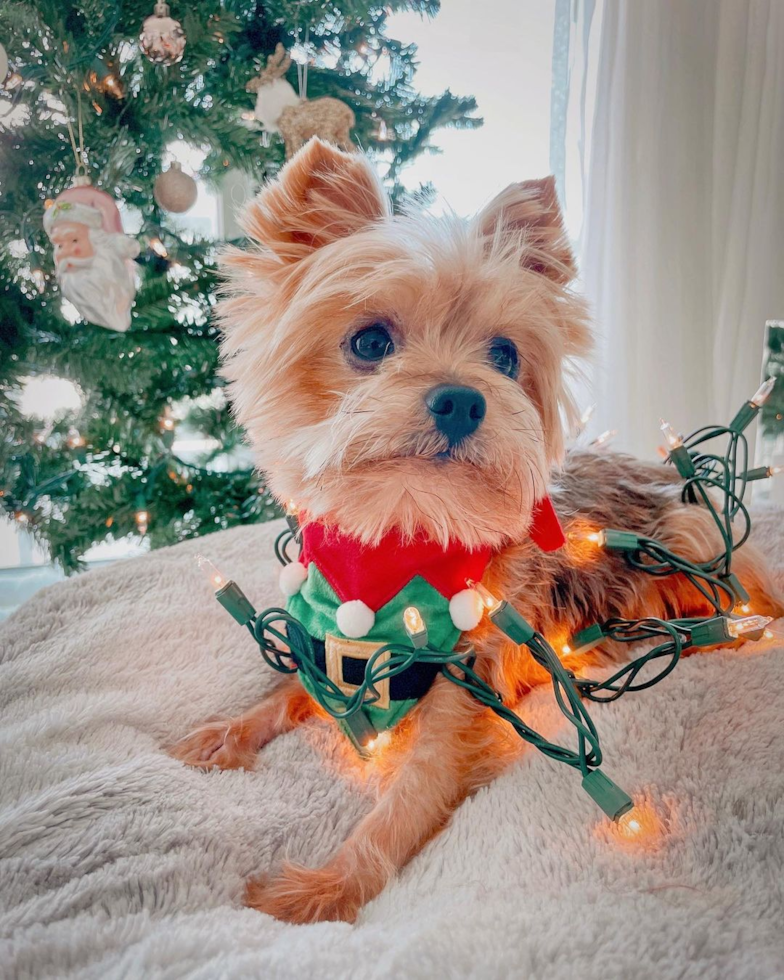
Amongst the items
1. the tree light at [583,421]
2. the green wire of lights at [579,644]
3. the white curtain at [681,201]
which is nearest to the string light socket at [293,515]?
the green wire of lights at [579,644]

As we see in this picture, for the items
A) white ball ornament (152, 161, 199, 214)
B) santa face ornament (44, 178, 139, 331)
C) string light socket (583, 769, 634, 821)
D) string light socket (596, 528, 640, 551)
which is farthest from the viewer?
white ball ornament (152, 161, 199, 214)

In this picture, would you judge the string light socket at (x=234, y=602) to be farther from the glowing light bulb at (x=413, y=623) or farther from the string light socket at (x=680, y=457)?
the string light socket at (x=680, y=457)

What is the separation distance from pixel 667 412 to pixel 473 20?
1620 millimetres

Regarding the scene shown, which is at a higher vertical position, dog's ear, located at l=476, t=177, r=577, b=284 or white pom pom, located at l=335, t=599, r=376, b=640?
dog's ear, located at l=476, t=177, r=577, b=284

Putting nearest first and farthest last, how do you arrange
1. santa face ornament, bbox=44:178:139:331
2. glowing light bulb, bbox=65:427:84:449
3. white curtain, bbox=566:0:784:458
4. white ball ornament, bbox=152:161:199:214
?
santa face ornament, bbox=44:178:139:331, white ball ornament, bbox=152:161:199:214, glowing light bulb, bbox=65:427:84:449, white curtain, bbox=566:0:784:458

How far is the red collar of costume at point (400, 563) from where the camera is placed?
1.11 m

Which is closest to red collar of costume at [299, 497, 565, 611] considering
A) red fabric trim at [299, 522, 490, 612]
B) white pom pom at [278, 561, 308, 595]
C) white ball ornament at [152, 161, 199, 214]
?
red fabric trim at [299, 522, 490, 612]

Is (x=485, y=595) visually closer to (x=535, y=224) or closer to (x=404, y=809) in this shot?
(x=404, y=809)

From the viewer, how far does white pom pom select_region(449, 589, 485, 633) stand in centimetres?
108

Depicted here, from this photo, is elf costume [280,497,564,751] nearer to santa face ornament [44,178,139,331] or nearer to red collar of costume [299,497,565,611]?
red collar of costume [299,497,565,611]

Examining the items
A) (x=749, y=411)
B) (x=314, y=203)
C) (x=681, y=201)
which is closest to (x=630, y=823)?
(x=749, y=411)

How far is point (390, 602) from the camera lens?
3.61 feet

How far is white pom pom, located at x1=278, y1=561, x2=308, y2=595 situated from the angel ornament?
120 cm

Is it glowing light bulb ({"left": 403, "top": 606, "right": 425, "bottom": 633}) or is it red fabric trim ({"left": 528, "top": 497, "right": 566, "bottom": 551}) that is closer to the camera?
glowing light bulb ({"left": 403, "top": 606, "right": 425, "bottom": 633})
